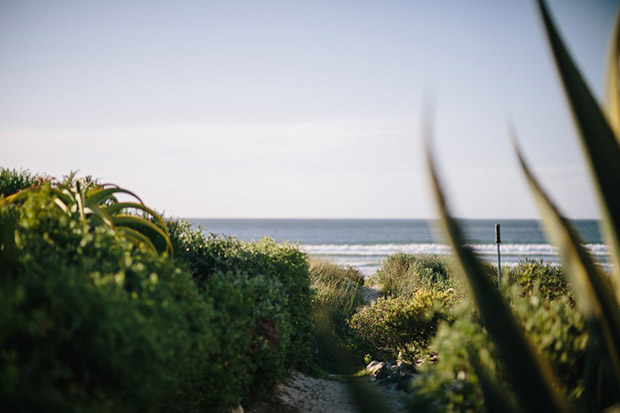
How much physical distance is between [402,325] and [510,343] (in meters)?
7.34

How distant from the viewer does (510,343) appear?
1.67 m

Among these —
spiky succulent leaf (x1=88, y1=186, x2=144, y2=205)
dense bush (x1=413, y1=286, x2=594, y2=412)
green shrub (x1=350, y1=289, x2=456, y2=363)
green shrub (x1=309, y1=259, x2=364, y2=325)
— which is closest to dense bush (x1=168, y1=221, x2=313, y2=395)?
spiky succulent leaf (x1=88, y1=186, x2=144, y2=205)

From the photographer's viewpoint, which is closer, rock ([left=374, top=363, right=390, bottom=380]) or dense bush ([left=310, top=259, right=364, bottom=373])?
rock ([left=374, top=363, right=390, bottom=380])

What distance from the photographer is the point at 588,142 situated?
179cm

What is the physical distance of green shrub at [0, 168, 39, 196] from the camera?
27.1ft

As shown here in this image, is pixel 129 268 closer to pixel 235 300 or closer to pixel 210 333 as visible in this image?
pixel 210 333

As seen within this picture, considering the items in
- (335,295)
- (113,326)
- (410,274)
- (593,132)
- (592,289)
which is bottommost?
(335,295)

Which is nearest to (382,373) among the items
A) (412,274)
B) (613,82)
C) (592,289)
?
(592,289)

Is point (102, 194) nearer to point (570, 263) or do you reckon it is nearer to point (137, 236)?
point (137, 236)

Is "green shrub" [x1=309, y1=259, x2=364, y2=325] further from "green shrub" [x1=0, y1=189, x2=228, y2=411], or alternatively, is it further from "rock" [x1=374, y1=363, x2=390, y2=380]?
"green shrub" [x1=0, y1=189, x2=228, y2=411]

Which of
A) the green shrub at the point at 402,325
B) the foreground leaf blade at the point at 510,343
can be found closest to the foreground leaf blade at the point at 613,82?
the foreground leaf blade at the point at 510,343

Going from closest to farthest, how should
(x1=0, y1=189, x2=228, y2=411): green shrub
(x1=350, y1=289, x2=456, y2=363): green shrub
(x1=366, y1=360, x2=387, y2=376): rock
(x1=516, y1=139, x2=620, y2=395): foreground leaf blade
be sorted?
(x1=516, y1=139, x2=620, y2=395): foreground leaf blade, (x1=0, y1=189, x2=228, y2=411): green shrub, (x1=366, y1=360, x2=387, y2=376): rock, (x1=350, y1=289, x2=456, y2=363): green shrub

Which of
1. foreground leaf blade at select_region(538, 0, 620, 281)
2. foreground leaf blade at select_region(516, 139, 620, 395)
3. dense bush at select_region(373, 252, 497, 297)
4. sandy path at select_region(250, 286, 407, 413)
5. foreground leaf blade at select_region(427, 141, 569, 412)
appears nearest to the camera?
foreground leaf blade at select_region(427, 141, 569, 412)

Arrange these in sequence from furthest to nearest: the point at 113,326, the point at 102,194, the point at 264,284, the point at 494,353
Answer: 1. the point at 264,284
2. the point at 102,194
3. the point at 494,353
4. the point at 113,326
